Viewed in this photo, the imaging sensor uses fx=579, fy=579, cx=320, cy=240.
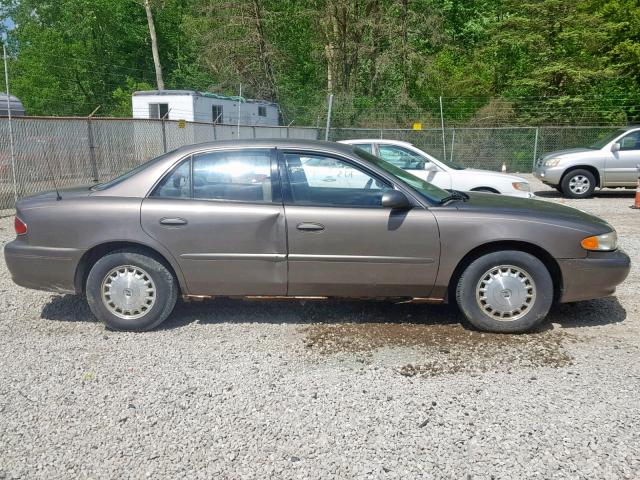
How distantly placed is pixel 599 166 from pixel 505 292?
10590 millimetres

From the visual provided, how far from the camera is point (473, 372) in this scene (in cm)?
397

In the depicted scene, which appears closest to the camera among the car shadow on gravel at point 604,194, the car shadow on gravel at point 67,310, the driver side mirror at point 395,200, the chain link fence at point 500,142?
A: the driver side mirror at point 395,200

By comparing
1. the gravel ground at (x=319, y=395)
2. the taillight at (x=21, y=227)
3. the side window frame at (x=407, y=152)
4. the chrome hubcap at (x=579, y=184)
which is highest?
the side window frame at (x=407, y=152)

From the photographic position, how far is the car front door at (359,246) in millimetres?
4520

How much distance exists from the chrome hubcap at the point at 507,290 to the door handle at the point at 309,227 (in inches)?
52.4

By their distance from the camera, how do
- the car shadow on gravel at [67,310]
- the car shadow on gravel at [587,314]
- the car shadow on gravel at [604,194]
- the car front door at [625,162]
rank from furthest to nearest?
the car shadow on gravel at [604,194]
the car front door at [625,162]
the car shadow on gravel at [67,310]
the car shadow on gravel at [587,314]

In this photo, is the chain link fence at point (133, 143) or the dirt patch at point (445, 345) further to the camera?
the chain link fence at point (133, 143)

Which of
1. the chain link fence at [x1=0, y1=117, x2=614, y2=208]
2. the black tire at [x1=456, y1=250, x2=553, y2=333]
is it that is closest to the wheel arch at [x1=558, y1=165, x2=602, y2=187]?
the chain link fence at [x1=0, y1=117, x2=614, y2=208]

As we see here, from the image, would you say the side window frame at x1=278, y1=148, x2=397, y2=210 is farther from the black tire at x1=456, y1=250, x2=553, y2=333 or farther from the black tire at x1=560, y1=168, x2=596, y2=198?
the black tire at x1=560, y1=168, x2=596, y2=198

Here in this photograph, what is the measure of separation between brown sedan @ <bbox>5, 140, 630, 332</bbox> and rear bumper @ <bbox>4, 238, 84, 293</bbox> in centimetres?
1

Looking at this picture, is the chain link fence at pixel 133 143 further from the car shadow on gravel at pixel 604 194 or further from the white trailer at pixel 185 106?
the car shadow on gravel at pixel 604 194

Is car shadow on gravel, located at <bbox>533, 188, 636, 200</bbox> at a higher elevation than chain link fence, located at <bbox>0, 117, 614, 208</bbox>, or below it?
below

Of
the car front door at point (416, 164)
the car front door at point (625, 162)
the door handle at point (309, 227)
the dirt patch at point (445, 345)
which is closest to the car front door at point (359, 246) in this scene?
the door handle at point (309, 227)

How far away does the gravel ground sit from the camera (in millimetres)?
2953
